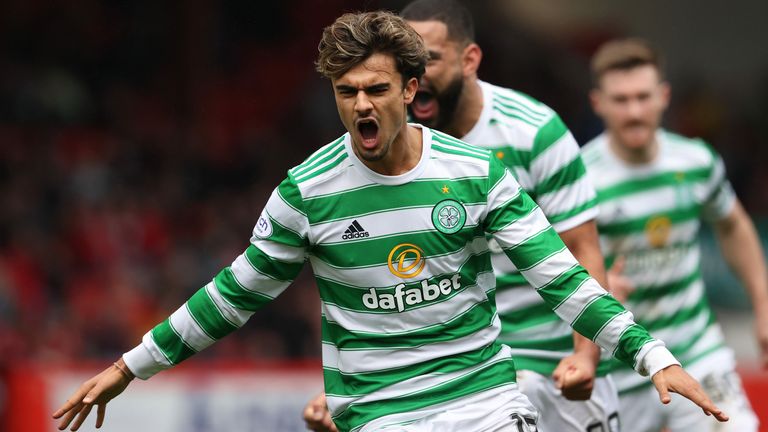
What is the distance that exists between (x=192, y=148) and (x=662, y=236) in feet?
26.7

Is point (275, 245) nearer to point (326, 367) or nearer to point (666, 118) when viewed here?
point (326, 367)

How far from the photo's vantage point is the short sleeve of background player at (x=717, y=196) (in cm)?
680

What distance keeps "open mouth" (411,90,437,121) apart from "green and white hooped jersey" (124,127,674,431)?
2.60 feet

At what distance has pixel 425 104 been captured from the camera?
5398 mm

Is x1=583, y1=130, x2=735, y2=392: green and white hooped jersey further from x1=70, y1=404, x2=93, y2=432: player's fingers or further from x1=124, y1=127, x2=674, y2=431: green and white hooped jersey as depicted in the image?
x1=70, y1=404, x2=93, y2=432: player's fingers

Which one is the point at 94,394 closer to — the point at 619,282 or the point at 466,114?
the point at 466,114

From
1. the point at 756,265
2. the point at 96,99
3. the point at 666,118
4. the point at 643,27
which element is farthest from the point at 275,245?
the point at 643,27

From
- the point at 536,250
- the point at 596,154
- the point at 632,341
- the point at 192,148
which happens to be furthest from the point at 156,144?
the point at 632,341

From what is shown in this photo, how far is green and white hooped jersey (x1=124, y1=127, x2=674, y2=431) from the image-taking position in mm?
4484

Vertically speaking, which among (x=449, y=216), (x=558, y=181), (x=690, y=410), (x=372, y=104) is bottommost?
(x=690, y=410)

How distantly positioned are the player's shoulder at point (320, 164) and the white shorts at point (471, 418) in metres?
0.90

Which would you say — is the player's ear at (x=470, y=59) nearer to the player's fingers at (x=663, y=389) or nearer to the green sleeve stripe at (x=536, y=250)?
the green sleeve stripe at (x=536, y=250)

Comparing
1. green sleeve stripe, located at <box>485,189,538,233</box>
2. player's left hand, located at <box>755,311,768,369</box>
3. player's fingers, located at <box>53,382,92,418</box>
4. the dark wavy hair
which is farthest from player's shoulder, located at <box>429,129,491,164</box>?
player's left hand, located at <box>755,311,768,369</box>

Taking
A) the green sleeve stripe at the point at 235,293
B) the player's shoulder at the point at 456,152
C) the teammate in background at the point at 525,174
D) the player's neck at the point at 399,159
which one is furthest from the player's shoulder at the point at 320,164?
the teammate in background at the point at 525,174
